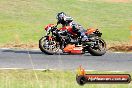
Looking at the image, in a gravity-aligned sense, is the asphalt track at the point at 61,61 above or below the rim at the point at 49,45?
below

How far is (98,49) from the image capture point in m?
18.9

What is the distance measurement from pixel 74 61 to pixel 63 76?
125 inches

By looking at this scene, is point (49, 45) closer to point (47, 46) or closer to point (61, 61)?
point (47, 46)

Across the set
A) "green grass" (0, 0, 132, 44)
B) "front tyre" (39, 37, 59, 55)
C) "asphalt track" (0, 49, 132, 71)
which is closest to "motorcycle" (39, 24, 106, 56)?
"front tyre" (39, 37, 59, 55)

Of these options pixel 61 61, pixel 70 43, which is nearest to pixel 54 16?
pixel 70 43

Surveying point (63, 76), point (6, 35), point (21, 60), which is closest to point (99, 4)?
point (6, 35)

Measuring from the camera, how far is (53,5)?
37250mm

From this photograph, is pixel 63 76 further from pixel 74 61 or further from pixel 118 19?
pixel 118 19

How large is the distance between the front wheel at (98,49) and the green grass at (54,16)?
447 centimetres

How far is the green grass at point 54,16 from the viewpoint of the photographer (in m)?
24.8

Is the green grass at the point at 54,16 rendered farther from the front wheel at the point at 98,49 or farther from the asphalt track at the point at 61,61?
the front wheel at the point at 98,49

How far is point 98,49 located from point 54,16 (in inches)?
562

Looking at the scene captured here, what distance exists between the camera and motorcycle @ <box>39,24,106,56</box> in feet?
61.5

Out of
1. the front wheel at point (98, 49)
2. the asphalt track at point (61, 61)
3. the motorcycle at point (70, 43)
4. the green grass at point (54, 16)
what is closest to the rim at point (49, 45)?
the motorcycle at point (70, 43)
